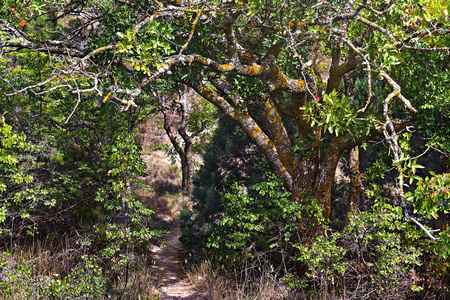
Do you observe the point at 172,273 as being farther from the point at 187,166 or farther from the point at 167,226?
the point at 187,166

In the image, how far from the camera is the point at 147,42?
13.1ft

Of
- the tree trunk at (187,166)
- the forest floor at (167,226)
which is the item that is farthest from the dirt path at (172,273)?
the tree trunk at (187,166)

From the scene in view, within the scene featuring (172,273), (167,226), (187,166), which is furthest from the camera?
(187,166)

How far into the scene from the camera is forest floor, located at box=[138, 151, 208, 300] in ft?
A: 21.0

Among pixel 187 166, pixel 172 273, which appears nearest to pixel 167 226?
pixel 172 273

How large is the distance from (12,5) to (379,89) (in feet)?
23.6

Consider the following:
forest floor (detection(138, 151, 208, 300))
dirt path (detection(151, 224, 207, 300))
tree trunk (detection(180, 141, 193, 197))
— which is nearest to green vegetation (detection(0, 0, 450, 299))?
dirt path (detection(151, 224, 207, 300))

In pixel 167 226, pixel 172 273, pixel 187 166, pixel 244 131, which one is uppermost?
pixel 244 131

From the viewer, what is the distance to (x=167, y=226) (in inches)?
385

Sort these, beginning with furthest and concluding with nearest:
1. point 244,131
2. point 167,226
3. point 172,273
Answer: point 167,226 < point 172,273 < point 244,131

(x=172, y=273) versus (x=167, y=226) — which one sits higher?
(x=167, y=226)

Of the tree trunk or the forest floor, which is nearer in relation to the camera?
the forest floor

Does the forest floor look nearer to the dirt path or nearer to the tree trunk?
the dirt path

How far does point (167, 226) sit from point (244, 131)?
514 cm
